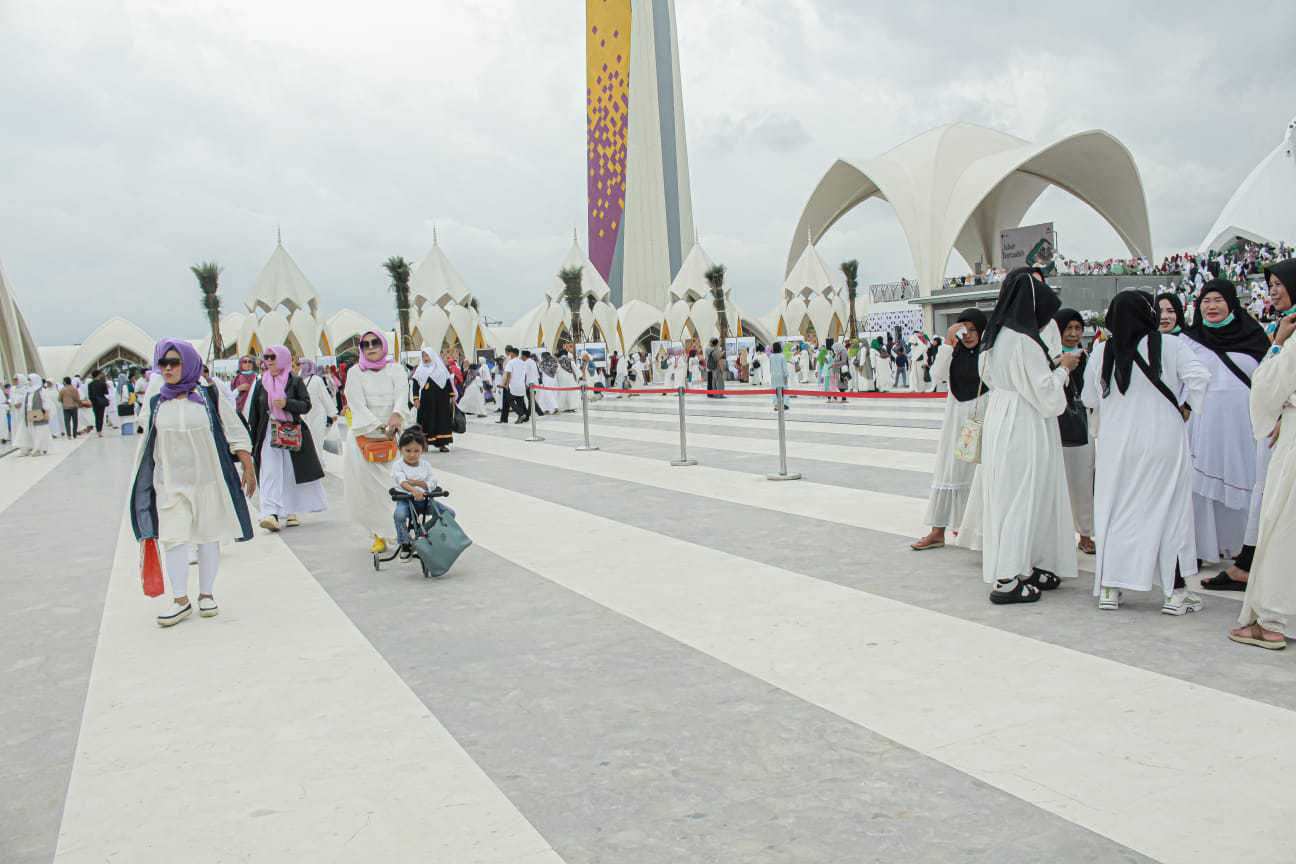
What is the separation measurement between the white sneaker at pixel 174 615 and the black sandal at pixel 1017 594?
431cm

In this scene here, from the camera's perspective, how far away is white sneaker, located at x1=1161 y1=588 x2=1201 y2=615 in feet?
14.0

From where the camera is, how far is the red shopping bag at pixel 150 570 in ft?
16.1

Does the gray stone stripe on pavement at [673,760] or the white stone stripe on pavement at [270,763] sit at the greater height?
the gray stone stripe on pavement at [673,760]

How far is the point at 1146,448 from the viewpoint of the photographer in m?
4.31

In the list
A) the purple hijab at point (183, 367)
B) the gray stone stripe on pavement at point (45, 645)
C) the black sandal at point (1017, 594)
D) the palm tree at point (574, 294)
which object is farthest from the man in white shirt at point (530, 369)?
the palm tree at point (574, 294)

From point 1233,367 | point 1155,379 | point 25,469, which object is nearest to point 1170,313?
point 1233,367

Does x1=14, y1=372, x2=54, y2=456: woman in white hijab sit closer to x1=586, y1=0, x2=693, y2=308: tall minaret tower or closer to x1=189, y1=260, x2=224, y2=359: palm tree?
x1=189, y1=260, x2=224, y2=359: palm tree

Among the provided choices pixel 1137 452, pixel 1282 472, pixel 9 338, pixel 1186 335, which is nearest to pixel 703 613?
pixel 1137 452

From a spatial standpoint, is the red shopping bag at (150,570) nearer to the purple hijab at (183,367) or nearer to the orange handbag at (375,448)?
the purple hijab at (183,367)

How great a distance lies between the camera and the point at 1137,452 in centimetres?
433

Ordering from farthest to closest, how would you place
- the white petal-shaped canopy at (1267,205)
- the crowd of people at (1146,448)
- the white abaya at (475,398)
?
the white petal-shaped canopy at (1267,205) < the white abaya at (475,398) < the crowd of people at (1146,448)

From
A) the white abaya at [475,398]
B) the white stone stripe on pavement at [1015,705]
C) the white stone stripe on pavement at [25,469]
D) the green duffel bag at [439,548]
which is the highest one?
the white abaya at [475,398]

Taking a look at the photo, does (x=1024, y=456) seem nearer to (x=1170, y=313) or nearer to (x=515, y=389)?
(x=1170, y=313)

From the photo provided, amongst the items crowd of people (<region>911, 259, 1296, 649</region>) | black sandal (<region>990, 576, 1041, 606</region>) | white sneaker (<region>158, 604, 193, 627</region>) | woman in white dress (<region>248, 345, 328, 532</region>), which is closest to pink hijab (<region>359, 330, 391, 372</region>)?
woman in white dress (<region>248, 345, 328, 532</region>)
